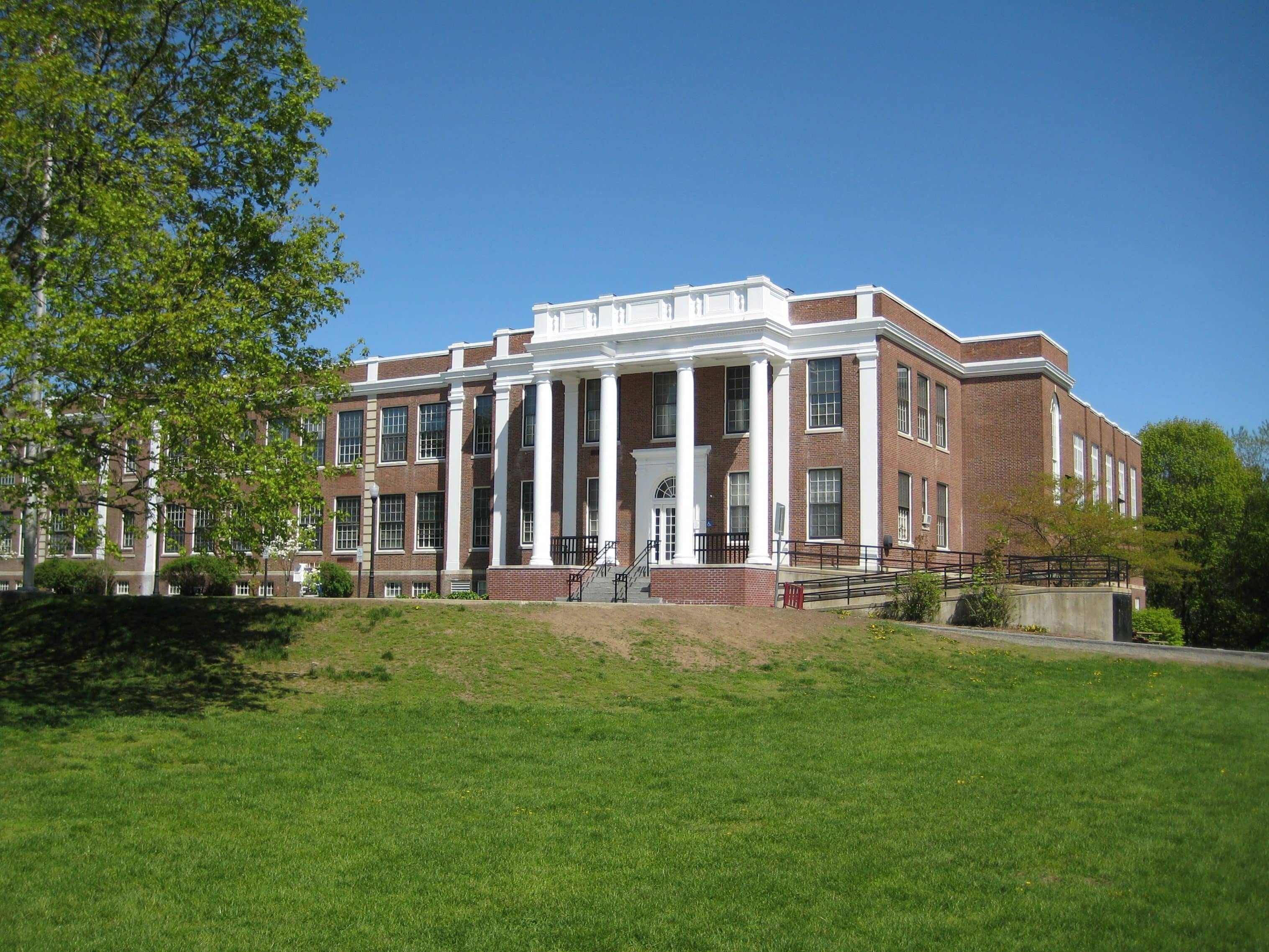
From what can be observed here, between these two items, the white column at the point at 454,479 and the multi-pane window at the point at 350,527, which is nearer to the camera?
the white column at the point at 454,479

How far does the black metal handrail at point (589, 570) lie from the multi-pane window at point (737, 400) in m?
5.35

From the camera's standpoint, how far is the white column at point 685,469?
34.1 metres

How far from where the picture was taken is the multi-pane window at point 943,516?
39.9m

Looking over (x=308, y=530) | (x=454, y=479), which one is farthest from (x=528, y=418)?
(x=308, y=530)

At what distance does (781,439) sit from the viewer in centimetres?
3666

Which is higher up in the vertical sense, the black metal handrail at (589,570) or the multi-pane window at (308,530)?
the multi-pane window at (308,530)

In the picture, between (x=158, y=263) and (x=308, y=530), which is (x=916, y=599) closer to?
(x=308, y=530)

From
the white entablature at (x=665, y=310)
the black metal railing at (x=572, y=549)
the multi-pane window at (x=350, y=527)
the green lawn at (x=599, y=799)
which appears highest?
the white entablature at (x=665, y=310)

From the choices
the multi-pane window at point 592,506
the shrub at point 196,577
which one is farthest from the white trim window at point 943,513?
the shrub at point 196,577

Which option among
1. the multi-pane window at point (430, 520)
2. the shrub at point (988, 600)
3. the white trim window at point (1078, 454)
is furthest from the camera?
the multi-pane window at point (430, 520)

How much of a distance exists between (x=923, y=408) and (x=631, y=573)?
1154 cm

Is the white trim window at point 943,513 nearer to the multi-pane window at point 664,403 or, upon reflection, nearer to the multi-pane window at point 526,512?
the multi-pane window at point 664,403

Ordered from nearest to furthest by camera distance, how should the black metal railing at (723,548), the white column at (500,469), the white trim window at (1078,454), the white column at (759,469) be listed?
the white column at (759,469), the black metal railing at (723,548), the white column at (500,469), the white trim window at (1078,454)

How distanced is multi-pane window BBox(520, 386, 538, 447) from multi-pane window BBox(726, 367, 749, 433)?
820 centimetres
